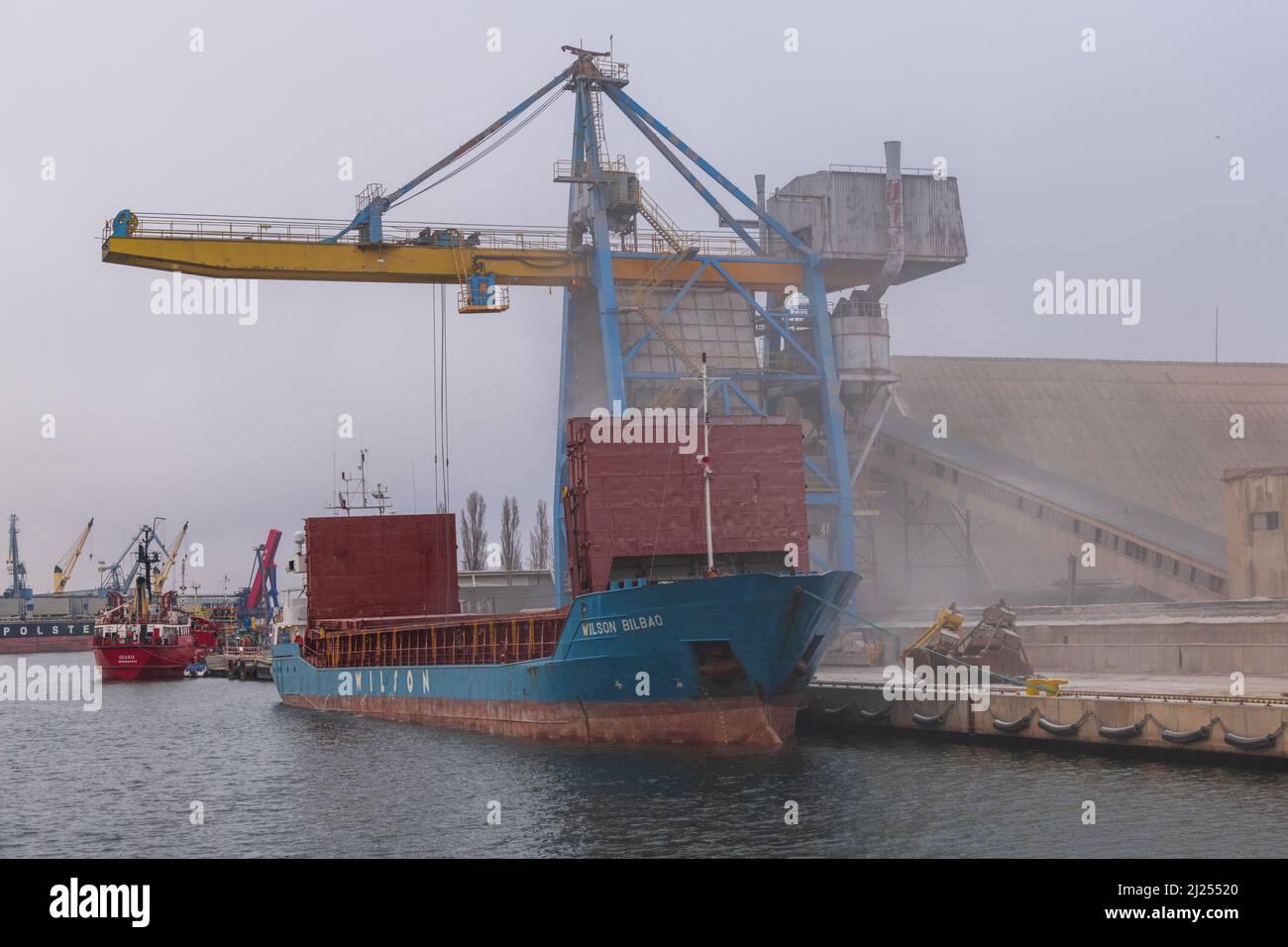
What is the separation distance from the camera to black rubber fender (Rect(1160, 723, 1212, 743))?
27219 mm

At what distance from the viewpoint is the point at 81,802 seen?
30.3 metres

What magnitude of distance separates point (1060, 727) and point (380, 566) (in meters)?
29.1

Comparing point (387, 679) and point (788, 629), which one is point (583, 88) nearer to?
point (387, 679)

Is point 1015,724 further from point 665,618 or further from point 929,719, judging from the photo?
point 665,618

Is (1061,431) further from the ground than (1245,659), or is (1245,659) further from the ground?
(1061,431)

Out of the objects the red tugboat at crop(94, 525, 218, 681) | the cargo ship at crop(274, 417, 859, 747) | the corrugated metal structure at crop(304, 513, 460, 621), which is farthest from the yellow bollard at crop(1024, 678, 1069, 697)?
the red tugboat at crop(94, 525, 218, 681)

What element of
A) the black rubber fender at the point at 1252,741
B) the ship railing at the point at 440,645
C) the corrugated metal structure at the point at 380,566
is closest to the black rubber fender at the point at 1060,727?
the black rubber fender at the point at 1252,741

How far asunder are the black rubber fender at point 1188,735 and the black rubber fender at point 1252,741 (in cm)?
56

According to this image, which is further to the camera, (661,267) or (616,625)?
(661,267)

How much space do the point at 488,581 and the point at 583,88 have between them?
38.2 metres

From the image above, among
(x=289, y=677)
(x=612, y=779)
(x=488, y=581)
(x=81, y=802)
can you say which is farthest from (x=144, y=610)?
(x=612, y=779)

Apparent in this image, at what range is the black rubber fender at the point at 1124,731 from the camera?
28.7m

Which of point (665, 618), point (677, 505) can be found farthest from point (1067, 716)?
point (677, 505)

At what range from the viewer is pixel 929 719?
3384 cm
